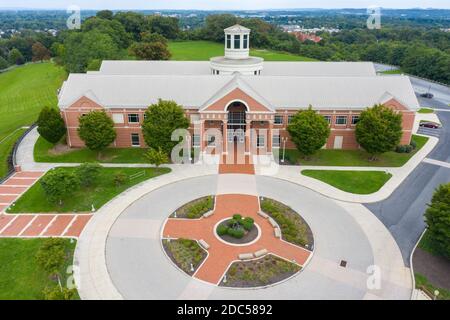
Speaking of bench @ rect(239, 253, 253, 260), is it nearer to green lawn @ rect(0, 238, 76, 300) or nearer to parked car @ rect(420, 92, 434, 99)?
green lawn @ rect(0, 238, 76, 300)

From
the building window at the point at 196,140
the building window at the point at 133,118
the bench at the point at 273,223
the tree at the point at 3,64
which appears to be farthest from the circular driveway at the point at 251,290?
the tree at the point at 3,64

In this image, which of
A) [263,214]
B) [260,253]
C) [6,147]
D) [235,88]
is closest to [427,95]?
[235,88]

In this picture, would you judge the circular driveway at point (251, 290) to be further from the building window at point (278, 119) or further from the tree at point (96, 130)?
the building window at point (278, 119)

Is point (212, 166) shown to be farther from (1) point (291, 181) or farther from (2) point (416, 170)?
(2) point (416, 170)

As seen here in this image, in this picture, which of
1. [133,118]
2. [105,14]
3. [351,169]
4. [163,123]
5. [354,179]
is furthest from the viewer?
[105,14]

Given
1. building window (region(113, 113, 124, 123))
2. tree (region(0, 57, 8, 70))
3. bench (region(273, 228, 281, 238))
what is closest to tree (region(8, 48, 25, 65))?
tree (region(0, 57, 8, 70))

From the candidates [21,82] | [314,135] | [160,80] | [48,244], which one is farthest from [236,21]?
[48,244]

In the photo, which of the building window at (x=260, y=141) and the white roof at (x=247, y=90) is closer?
the white roof at (x=247, y=90)

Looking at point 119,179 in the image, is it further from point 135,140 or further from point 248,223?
point 248,223
